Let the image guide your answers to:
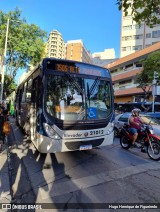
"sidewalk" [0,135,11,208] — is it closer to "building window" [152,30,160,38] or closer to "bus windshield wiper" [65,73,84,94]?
"bus windshield wiper" [65,73,84,94]

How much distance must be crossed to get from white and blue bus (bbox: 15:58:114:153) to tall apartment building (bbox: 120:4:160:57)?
4943cm

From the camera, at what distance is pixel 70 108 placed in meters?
6.19

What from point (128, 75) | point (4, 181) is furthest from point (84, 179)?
point (128, 75)

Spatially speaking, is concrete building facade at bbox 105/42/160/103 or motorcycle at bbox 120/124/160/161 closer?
motorcycle at bbox 120/124/160/161

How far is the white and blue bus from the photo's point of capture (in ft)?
19.1

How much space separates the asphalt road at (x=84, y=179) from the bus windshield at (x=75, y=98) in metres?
1.42

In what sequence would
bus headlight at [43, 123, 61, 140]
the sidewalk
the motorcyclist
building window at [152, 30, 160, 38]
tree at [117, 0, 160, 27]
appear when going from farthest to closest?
building window at [152, 30, 160, 38], the motorcyclist, bus headlight at [43, 123, 61, 140], tree at [117, 0, 160, 27], the sidewalk

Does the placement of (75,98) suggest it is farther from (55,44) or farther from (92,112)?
(55,44)

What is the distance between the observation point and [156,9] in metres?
4.79

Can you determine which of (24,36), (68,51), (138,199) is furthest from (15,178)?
(68,51)

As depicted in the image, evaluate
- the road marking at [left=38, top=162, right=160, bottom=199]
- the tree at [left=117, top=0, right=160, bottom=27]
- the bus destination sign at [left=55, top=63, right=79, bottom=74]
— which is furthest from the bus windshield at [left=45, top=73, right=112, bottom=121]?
the tree at [left=117, top=0, right=160, bottom=27]

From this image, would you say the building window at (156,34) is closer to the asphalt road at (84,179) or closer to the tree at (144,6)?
the asphalt road at (84,179)

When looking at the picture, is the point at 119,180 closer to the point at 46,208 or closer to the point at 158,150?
the point at 46,208

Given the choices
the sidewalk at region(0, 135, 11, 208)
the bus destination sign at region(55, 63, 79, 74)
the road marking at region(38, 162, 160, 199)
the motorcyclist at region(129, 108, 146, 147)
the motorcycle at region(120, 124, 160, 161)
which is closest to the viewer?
the sidewalk at region(0, 135, 11, 208)
